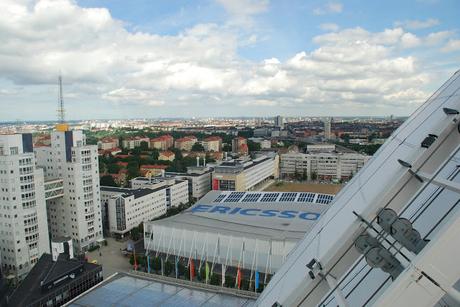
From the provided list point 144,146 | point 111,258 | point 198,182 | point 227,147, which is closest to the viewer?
point 111,258

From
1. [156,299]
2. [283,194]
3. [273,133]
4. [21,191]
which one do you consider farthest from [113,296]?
[273,133]

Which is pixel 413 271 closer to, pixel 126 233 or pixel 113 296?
pixel 113 296

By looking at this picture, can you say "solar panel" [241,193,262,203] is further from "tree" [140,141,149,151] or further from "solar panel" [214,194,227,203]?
"tree" [140,141,149,151]

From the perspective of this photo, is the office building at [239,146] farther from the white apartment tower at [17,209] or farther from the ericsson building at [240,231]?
the white apartment tower at [17,209]

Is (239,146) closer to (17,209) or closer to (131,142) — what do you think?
(131,142)

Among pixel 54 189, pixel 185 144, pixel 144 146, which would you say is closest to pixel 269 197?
pixel 54 189

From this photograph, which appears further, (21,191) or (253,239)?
(21,191)
